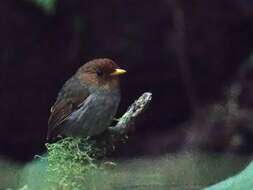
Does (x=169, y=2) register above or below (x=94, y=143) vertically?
above

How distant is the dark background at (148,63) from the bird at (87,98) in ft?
12.9

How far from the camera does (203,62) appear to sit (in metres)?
9.30

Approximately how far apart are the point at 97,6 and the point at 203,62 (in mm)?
1398

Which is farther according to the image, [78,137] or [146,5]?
[146,5]

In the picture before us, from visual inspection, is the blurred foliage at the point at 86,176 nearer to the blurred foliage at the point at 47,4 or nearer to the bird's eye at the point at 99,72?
the bird's eye at the point at 99,72

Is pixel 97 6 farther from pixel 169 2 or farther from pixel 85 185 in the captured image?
pixel 85 185

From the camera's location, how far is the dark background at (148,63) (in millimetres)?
8719

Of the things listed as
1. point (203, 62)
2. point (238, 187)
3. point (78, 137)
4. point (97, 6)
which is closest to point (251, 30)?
point (203, 62)

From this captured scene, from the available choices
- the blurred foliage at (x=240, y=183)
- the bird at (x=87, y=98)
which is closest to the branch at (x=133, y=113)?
the bird at (x=87, y=98)

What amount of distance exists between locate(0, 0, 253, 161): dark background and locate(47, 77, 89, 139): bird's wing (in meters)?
3.90

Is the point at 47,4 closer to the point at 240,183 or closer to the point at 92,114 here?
the point at 92,114

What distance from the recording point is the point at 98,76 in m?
4.56

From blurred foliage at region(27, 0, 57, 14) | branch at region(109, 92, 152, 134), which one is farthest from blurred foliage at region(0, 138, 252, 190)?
blurred foliage at region(27, 0, 57, 14)

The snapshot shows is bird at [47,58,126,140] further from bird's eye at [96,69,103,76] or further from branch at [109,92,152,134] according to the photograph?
branch at [109,92,152,134]
